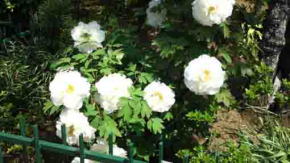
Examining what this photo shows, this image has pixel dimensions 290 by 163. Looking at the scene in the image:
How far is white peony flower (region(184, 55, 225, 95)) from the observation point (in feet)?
9.92

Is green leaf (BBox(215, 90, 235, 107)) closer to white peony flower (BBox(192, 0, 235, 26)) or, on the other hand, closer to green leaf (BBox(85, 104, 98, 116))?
white peony flower (BBox(192, 0, 235, 26))

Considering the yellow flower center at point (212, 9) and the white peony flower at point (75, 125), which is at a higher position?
the yellow flower center at point (212, 9)

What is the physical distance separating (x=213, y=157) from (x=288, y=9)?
71.3 inches

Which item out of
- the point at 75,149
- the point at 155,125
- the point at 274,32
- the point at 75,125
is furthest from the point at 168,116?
the point at 274,32

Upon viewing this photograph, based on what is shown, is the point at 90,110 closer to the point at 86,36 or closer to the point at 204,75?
the point at 86,36

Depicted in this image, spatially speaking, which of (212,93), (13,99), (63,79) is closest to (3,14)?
(13,99)

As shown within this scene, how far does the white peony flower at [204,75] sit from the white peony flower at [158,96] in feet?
0.47

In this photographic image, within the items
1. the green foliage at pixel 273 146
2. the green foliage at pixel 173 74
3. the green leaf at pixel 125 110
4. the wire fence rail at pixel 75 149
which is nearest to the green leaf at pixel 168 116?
the green foliage at pixel 173 74

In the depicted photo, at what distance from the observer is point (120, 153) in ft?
10.3

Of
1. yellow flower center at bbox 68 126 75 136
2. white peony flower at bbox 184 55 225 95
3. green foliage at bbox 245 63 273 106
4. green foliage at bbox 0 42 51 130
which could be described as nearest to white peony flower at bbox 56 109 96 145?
yellow flower center at bbox 68 126 75 136

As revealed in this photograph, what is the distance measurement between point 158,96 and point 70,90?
20.6 inches

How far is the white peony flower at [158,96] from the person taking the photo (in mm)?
3092

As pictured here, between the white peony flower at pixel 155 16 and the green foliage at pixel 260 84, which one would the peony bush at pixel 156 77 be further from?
the green foliage at pixel 260 84

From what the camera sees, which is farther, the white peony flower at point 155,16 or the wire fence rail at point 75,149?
the white peony flower at point 155,16
